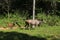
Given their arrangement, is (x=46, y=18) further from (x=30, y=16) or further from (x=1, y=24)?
(x=1, y=24)

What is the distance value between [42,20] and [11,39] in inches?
210

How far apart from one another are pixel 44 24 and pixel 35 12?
74.5 inches

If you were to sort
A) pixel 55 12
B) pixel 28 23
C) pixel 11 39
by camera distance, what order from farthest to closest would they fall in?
pixel 55 12 < pixel 28 23 < pixel 11 39

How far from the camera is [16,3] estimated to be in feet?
48.9

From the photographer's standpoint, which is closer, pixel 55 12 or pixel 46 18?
pixel 46 18

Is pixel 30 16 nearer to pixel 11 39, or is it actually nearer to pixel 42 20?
pixel 42 20

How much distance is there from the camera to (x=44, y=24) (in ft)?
41.8

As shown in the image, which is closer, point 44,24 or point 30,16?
point 44,24

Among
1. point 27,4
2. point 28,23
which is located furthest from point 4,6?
point 28,23

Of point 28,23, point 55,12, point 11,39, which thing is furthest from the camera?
point 55,12

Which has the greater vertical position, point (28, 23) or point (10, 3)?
point (10, 3)

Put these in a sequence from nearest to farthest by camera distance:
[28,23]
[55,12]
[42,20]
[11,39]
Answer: [11,39] → [28,23] → [42,20] → [55,12]

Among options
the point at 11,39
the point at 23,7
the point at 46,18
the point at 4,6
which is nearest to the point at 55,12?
the point at 46,18

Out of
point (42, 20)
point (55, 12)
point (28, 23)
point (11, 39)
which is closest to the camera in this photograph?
point (11, 39)
